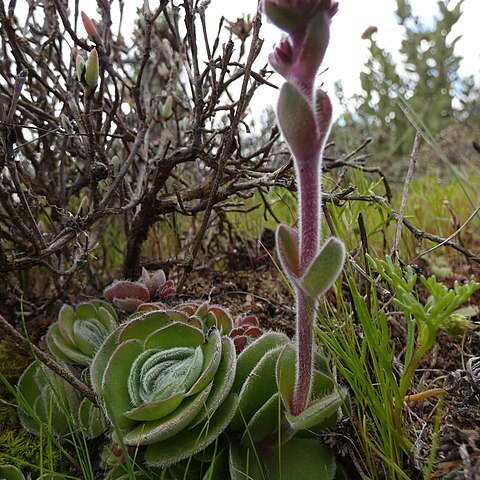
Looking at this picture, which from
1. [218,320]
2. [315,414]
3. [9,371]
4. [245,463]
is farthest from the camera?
[9,371]

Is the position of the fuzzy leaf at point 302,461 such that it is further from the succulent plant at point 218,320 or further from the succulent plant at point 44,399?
the succulent plant at point 44,399

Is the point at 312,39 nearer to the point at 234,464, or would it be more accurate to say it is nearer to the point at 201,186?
the point at 234,464

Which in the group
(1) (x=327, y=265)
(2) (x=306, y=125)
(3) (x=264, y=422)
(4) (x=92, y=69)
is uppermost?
(4) (x=92, y=69)

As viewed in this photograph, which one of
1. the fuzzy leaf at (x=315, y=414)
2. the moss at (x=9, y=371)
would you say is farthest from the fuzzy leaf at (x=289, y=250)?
the moss at (x=9, y=371)

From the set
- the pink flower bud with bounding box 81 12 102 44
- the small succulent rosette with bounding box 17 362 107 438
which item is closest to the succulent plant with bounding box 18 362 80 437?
the small succulent rosette with bounding box 17 362 107 438

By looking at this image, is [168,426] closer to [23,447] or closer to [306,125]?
[23,447]

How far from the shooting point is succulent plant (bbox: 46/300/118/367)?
141 centimetres

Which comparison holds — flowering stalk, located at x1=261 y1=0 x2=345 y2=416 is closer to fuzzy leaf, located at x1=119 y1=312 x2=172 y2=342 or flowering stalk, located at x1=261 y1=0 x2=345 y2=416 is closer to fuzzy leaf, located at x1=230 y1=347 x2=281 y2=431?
fuzzy leaf, located at x1=230 y1=347 x2=281 y2=431

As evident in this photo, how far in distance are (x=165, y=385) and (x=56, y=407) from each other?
0.40 metres

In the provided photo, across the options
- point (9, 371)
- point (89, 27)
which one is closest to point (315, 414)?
point (9, 371)

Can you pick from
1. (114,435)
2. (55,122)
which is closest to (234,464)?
(114,435)

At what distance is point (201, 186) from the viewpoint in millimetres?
1803

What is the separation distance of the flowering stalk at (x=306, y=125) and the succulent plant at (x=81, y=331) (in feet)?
2.47

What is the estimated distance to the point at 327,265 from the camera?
0.87 metres
